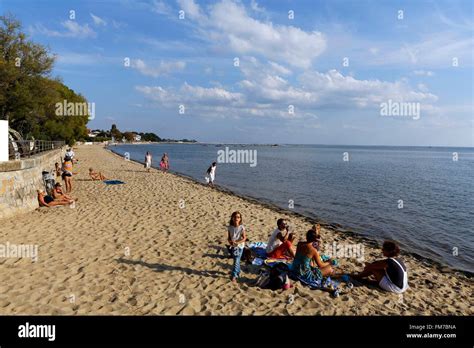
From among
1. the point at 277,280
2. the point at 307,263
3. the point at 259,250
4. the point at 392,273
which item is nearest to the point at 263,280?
the point at 277,280

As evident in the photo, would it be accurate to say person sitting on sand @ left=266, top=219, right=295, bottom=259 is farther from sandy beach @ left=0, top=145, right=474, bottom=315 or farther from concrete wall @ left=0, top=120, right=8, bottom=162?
concrete wall @ left=0, top=120, right=8, bottom=162

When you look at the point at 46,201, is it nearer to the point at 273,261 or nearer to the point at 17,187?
the point at 17,187

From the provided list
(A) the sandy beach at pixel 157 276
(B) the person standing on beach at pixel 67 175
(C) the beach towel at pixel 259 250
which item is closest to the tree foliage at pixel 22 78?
(B) the person standing on beach at pixel 67 175

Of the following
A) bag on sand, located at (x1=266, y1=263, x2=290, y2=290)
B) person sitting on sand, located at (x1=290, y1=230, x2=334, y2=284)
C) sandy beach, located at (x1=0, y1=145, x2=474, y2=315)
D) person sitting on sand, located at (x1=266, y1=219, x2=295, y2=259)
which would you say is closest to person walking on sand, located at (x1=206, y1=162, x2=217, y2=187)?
sandy beach, located at (x1=0, y1=145, x2=474, y2=315)

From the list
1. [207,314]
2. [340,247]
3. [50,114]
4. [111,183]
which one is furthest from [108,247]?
[50,114]

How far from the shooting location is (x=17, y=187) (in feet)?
34.0

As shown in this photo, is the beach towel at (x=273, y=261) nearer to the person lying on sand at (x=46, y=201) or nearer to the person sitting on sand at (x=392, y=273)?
the person sitting on sand at (x=392, y=273)

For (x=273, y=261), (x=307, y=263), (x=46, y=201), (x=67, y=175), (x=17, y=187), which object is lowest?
(x=273, y=261)

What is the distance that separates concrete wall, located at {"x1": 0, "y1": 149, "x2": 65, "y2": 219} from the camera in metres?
9.79

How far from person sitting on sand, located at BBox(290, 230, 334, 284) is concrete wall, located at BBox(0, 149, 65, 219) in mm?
9223

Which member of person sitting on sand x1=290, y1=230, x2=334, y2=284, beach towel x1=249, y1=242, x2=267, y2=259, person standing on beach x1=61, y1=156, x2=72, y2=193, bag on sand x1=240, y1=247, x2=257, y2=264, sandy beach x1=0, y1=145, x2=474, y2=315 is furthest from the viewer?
person standing on beach x1=61, y1=156, x2=72, y2=193

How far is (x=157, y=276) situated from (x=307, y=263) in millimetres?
3069
